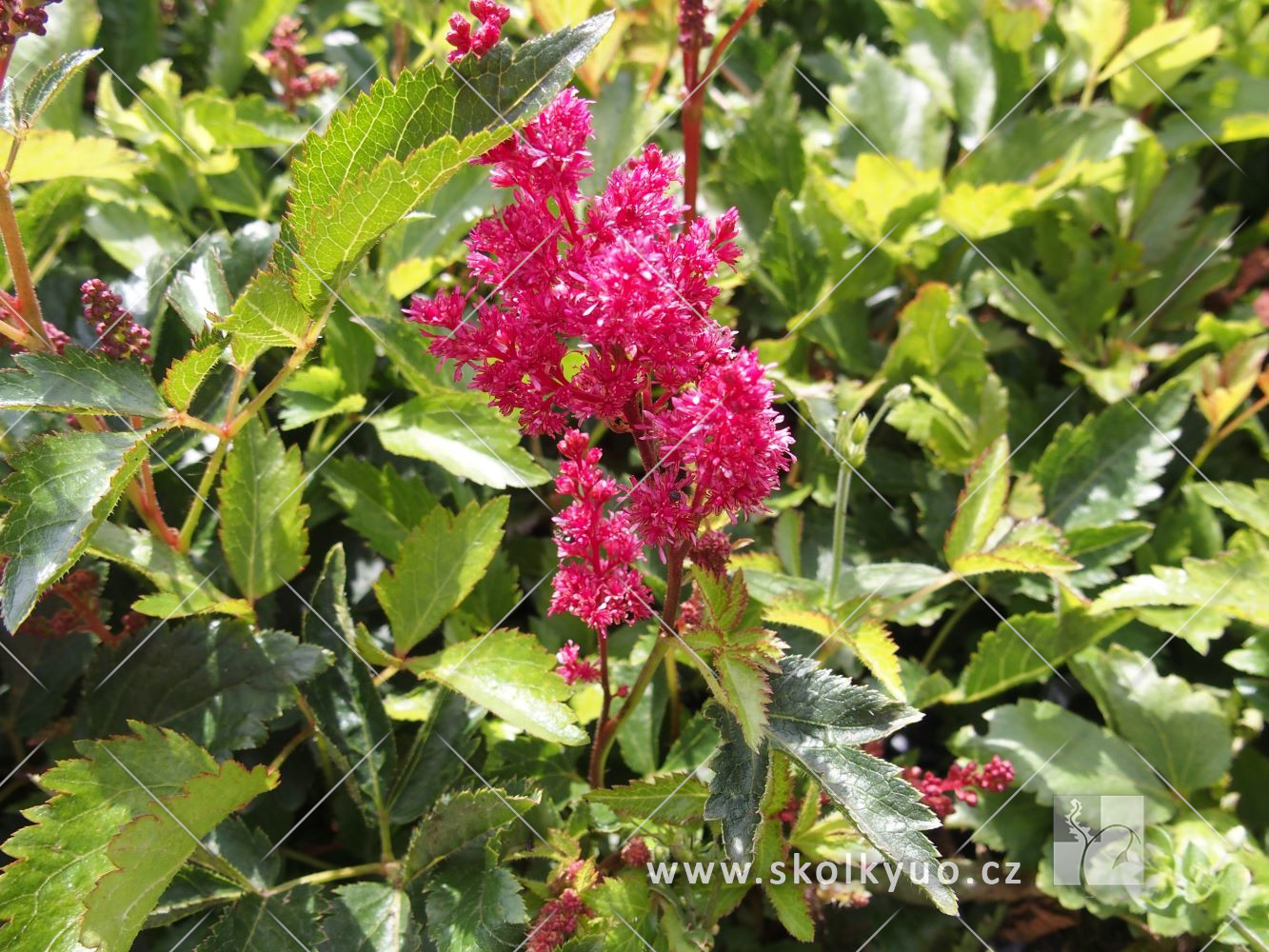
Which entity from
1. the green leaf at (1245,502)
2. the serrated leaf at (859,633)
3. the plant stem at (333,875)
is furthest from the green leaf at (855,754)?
the green leaf at (1245,502)

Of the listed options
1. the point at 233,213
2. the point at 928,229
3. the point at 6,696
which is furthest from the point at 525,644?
the point at 233,213

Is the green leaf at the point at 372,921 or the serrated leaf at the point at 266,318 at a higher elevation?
the serrated leaf at the point at 266,318

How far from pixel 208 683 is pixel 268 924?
0.36 metres

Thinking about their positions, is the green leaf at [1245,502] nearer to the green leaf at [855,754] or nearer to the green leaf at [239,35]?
the green leaf at [855,754]

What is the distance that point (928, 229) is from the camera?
216 centimetres

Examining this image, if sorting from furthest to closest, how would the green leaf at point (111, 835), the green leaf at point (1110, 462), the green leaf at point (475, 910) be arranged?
the green leaf at point (1110, 462), the green leaf at point (475, 910), the green leaf at point (111, 835)

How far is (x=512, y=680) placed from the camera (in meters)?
1.45

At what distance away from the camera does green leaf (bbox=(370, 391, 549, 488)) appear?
1.64 m

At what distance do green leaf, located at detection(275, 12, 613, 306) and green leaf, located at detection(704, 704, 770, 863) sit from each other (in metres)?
0.74

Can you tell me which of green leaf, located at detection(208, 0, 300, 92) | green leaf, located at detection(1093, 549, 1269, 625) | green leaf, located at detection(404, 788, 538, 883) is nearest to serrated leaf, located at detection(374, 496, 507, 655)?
green leaf, located at detection(404, 788, 538, 883)

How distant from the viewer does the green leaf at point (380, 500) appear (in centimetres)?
177

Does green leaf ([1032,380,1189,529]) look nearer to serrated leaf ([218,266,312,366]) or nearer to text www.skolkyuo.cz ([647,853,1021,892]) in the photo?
text www.skolkyuo.cz ([647,853,1021,892])

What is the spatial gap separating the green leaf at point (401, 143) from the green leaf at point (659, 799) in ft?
2.53

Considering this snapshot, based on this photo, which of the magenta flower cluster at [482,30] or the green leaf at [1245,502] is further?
the green leaf at [1245,502]
